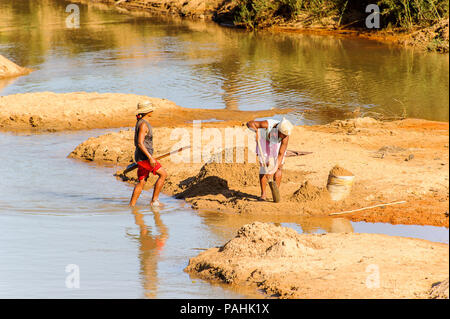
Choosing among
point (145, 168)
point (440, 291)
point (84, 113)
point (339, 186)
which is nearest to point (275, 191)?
point (339, 186)

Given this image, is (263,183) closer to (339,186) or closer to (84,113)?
(339,186)

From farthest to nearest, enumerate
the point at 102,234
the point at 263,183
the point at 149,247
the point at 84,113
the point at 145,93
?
the point at 145,93 < the point at 84,113 < the point at 263,183 < the point at 102,234 < the point at 149,247

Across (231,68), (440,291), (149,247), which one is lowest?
(149,247)

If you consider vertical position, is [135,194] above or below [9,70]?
below

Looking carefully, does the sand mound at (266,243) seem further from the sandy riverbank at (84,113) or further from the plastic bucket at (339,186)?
the sandy riverbank at (84,113)

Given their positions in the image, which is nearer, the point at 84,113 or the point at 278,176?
the point at 278,176

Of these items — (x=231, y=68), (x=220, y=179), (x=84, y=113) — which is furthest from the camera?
(x=231, y=68)

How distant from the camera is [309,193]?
7.57m

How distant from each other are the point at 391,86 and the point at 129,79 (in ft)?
21.0

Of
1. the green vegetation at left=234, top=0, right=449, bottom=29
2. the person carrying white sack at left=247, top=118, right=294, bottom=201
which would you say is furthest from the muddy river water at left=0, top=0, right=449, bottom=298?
the green vegetation at left=234, top=0, right=449, bottom=29

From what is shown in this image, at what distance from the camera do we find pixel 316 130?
37.0ft

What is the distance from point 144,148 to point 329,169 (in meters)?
2.44

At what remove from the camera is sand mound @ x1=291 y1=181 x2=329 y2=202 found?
7539mm
